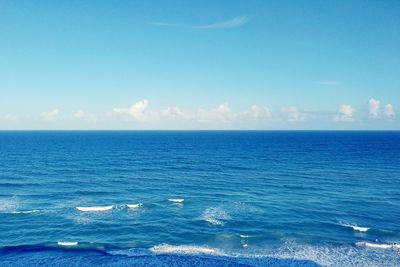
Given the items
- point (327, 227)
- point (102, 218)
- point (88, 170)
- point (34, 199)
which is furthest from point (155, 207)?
point (88, 170)

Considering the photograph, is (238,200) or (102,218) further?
(238,200)

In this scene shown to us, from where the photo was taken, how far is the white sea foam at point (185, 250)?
3522 cm

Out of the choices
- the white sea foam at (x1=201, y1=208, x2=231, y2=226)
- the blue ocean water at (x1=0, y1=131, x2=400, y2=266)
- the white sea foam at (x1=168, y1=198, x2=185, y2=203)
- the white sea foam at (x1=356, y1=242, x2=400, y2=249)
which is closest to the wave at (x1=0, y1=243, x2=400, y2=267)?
the blue ocean water at (x1=0, y1=131, x2=400, y2=266)

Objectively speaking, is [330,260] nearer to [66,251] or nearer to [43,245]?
[66,251]

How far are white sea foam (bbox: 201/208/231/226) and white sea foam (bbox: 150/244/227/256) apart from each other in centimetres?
722

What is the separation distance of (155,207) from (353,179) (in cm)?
4877

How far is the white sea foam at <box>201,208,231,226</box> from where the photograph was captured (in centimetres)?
4375

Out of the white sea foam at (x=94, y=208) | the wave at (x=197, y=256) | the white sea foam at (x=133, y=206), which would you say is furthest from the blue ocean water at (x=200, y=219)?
the white sea foam at (x=94, y=208)

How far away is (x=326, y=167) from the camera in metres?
89.1

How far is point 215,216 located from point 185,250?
10.9 metres

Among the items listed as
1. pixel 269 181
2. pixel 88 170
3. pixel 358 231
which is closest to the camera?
pixel 358 231

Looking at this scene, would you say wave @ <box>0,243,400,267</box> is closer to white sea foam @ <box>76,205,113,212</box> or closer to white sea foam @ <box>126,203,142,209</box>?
white sea foam @ <box>76,205,113,212</box>

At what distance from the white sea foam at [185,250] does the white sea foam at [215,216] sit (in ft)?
23.7

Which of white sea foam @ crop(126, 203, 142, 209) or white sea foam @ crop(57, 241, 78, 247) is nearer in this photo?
white sea foam @ crop(57, 241, 78, 247)
